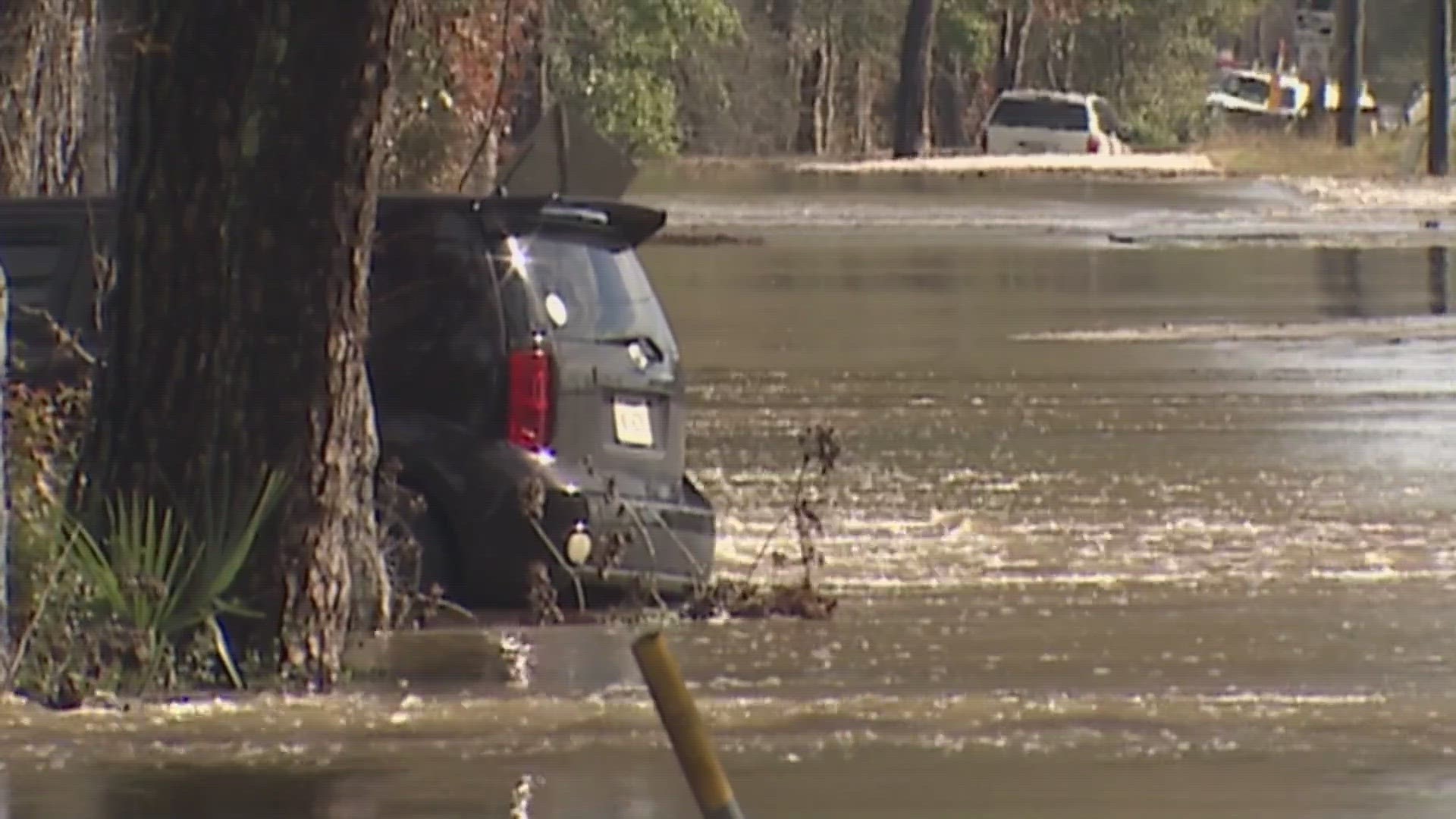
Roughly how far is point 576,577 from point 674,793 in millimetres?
3085

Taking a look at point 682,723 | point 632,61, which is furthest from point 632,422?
point 632,61

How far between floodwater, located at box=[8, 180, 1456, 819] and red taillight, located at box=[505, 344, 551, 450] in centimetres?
66

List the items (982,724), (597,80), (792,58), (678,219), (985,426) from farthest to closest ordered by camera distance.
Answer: (792,58) < (597,80) < (678,219) < (985,426) < (982,724)

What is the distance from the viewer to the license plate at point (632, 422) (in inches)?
465

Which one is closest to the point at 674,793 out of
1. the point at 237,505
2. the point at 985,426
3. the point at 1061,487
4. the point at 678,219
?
the point at 237,505

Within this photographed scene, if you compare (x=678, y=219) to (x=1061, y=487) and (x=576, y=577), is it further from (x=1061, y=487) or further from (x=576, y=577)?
(x=576, y=577)

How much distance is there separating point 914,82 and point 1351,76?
10937 millimetres

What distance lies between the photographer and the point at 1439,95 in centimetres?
4888

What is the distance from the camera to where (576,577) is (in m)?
11.8

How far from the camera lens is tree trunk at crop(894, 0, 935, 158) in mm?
67062

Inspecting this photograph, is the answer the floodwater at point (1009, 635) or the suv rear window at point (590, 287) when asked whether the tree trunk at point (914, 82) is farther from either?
the suv rear window at point (590, 287)

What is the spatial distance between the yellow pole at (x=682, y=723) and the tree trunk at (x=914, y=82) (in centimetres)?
6094

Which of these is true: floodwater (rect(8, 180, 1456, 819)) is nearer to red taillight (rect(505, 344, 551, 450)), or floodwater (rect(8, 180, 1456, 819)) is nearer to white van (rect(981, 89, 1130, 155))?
red taillight (rect(505, 344, 551, 450))

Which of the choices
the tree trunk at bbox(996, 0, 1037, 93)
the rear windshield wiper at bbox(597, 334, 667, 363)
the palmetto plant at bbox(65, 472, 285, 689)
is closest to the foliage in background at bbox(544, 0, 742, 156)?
the tree trunk at bbox(996, 0, 1037, 93)
